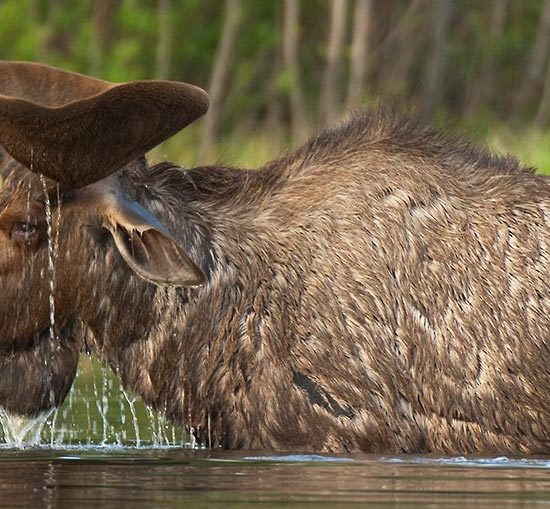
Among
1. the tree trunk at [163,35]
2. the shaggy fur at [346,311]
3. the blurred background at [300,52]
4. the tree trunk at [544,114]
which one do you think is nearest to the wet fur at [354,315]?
the shaggy fur at [346,311]

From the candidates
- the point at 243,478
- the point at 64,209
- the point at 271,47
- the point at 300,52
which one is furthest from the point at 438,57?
the point at 243,478

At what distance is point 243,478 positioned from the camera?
21.2ft

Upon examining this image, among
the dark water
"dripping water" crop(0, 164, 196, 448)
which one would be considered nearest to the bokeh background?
"dripping water" crop(0, 164, 196, 448)

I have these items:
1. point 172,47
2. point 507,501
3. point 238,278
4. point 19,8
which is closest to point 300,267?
point 238,278

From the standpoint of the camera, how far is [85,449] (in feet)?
25.7

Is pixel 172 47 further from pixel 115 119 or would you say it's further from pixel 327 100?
pixel 115 119

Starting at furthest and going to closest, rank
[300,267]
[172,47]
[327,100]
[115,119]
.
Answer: [172,47], [327,100], [300,267], [115,119]

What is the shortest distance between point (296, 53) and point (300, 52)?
405 cm

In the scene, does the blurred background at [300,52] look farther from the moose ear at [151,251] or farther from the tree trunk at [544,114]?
the moose ear at [151,251]

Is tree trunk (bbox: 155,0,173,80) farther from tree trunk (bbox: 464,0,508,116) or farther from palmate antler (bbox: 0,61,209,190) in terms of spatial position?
palmate antler (bbox: 0,61,209,190)

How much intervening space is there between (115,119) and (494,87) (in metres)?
26.5

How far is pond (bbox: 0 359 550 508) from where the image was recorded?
5832mm

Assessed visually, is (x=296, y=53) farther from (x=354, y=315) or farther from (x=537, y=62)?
(x=354, y=315)

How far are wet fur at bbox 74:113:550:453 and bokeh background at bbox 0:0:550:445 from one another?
13262mm
